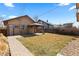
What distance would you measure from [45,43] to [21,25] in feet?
1.29

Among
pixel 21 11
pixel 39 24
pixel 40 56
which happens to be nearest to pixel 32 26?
pixel 39 24

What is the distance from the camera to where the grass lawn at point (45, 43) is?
225cm

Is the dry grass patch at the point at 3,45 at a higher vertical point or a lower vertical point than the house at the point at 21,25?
lower

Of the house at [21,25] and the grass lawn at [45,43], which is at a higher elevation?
the house at [21,25]

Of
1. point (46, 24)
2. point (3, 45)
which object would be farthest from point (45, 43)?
point (3, 45)

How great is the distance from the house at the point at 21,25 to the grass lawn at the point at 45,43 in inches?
4.1

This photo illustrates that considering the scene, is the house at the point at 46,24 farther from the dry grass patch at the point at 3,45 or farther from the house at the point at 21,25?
the dry grass patch at the point at 3,45

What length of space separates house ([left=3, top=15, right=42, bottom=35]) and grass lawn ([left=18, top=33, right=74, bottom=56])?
0.34 feet

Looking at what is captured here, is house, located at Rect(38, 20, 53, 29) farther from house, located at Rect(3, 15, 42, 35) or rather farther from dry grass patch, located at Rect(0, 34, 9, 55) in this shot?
dry grass patch, located at Rect(0, 34, 9, 55)

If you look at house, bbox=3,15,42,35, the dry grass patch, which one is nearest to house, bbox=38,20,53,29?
house, bbox=3,15,42,35

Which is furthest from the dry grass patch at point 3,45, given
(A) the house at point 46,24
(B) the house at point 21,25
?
(A) the house at point 46,24

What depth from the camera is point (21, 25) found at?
2.31 meters

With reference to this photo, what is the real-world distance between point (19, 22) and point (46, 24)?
35cm

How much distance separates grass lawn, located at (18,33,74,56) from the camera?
225cm
